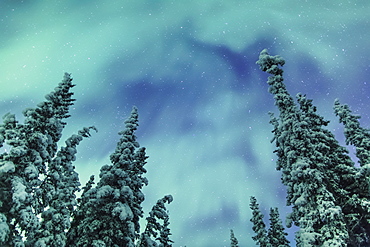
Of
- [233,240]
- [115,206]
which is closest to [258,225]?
[233,240]

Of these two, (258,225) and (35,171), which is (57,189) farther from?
(258,225)

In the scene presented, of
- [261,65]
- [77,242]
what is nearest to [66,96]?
[77,242]

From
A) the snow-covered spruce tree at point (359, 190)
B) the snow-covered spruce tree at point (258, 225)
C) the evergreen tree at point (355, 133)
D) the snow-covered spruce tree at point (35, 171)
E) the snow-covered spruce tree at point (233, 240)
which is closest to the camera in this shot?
the snow-covered spruce tree at point (35, 171)

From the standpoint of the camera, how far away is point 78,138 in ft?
64.2

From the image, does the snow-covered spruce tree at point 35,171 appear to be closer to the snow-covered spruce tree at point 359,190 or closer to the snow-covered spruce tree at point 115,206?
the snow-covered spruce tree at point 115,206

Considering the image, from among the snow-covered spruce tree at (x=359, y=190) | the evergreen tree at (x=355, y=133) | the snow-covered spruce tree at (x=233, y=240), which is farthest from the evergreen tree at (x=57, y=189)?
the snow-covered spruce tree at (x=233, y=240)

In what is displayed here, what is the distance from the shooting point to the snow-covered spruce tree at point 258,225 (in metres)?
29.7

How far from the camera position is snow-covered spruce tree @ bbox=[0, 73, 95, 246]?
13.5 meters

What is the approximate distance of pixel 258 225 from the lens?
1219 inches

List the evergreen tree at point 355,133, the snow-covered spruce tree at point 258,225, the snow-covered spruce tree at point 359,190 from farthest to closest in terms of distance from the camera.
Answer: the snow-covered spruce tree at point 258,225 → the evergreen tree at point 355,133 → the snow-covered spruce tree at point 359,190

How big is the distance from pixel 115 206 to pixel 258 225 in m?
20.0

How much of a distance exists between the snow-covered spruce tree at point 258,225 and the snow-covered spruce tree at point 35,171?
839 inches

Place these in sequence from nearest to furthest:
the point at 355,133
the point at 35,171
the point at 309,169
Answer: the point at 35,171 → the point at 309,169 → the point at 355,133

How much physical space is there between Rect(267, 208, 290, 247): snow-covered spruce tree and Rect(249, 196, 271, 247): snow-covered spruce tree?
4.30 ft
